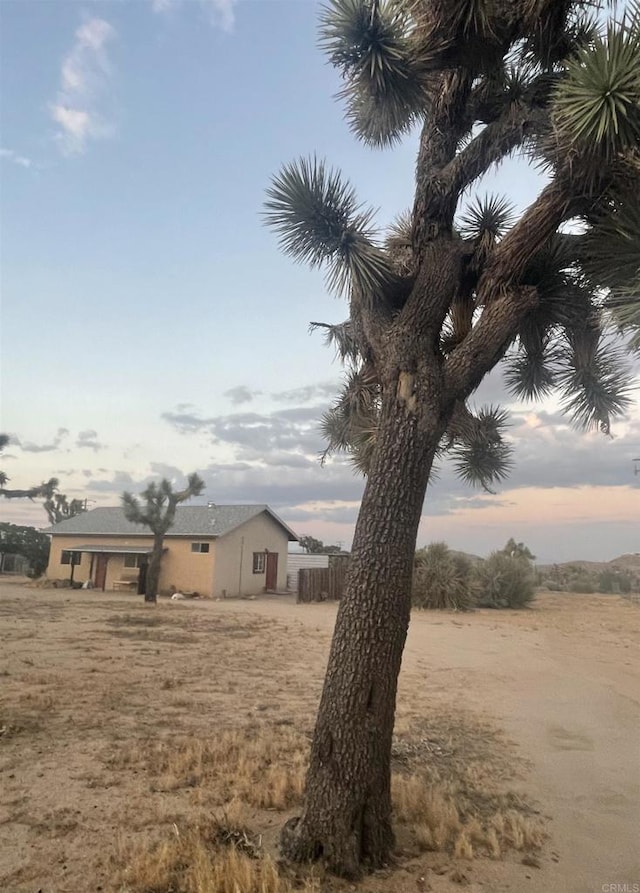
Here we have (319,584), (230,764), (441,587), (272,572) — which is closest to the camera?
(230,764)

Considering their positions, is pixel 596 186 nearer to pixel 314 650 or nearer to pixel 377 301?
pixel 377 301

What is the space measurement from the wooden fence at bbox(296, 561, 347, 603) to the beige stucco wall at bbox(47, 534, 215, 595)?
4.16m

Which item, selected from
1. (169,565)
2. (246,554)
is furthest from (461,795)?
(246,554)

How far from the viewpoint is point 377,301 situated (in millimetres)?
5059

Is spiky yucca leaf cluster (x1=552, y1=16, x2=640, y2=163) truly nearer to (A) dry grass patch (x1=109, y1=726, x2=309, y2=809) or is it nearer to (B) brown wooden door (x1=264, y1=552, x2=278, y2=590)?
(A) dry grass patch (x1=109, y1=726, x2=309, y2=809)

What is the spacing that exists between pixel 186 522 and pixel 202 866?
91.3ft

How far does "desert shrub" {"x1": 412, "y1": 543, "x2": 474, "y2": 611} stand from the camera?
24.6 meters

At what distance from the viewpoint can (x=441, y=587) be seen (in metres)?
24.6

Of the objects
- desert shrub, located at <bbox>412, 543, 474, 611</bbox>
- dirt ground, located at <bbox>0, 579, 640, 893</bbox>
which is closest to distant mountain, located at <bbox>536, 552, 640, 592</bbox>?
desert shrub, located at <bbox>412, 543, 474, 611</bbox>

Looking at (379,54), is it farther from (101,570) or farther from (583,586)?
(583,586)

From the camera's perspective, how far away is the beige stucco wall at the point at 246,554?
93.7ft

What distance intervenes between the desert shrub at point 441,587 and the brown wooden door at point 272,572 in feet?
32.6

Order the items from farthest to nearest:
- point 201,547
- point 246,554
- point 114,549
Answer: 1. point 246,554
2. point 114,549
3. point 201,547

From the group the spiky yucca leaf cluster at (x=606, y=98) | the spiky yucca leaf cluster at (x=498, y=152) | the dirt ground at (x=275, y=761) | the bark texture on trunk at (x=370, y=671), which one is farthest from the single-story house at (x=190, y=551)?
the spiky yucca leaf cluster at (x=606, y=98)
